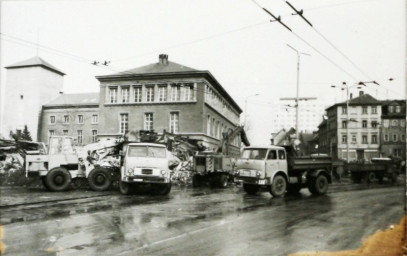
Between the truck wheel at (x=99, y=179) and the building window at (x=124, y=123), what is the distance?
14.0 feet

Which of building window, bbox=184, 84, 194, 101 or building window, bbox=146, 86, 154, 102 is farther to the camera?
building window, bbox=184, 84, 194, 101

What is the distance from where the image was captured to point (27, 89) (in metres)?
11.0

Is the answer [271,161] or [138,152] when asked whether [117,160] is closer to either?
[138,152]

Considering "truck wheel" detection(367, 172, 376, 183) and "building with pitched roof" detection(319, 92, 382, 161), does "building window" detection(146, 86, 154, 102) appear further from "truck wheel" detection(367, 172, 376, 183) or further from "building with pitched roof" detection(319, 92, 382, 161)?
"truck wheel" detection(367, 172, 376, 183)

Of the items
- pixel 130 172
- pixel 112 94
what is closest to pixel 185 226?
pixel 112 94

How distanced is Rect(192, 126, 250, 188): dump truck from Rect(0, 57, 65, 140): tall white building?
34.1 feet

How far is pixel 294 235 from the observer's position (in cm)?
746

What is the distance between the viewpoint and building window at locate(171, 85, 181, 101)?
1195 cm

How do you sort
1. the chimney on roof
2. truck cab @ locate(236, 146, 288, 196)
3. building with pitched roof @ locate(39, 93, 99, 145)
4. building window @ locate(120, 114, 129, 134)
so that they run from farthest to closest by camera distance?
truck cab @ locate(236, 146, 288, 196), building window @ locate(120, 114, 129, 134), building with pitched roof @ locate(39, 93, 99, 145), the chimney on roof

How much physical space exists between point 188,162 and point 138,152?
6891 millimetres

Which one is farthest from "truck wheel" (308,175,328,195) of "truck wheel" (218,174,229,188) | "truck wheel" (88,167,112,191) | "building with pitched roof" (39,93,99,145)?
"building with pitched roof" (39,93,99,145)

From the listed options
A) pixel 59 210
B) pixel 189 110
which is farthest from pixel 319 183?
pixel 59 210

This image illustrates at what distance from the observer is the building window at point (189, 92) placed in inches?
483

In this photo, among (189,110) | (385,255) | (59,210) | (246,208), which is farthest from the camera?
(189,110)
